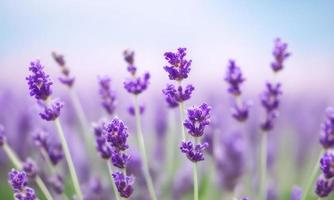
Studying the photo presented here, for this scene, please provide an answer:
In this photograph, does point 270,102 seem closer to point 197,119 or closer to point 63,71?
point 197,119

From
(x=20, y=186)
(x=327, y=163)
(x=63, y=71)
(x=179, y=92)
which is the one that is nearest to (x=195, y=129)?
(x=179, y=92)

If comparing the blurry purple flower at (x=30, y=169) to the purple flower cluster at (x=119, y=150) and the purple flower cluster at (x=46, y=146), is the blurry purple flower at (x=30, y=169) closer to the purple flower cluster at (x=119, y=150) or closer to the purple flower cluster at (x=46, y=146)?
the purple flower cluster at (x=46, y=146)

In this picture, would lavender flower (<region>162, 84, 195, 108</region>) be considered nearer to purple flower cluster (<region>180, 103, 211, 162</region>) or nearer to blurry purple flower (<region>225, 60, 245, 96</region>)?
purple flower cluster (<region>180, 103, 211, 162</region>)

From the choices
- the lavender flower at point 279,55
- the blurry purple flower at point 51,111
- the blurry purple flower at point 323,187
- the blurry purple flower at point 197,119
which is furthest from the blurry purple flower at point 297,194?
the blurry purple flower at point 51,111

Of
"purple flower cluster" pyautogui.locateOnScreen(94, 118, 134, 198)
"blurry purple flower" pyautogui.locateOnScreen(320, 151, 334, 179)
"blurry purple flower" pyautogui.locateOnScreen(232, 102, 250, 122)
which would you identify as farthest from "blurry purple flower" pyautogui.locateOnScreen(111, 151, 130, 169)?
"blurry purple flower" pyautogui.locateOnScreen(232, 102, 250, 122)

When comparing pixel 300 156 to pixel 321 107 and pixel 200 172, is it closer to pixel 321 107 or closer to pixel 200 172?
pixel 200 172
